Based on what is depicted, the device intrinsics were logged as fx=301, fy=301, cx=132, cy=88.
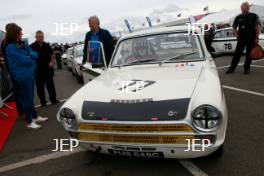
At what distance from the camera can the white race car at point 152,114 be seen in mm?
2801

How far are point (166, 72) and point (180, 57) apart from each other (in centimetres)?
55

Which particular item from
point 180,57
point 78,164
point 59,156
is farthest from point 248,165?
point 59,156

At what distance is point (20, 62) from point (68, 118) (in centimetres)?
234

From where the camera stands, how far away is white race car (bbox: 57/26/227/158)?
2801 mm

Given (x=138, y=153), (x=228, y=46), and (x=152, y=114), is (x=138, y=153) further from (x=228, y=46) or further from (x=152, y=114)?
(x=228, y=46)

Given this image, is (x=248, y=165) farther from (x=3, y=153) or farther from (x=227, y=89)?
(x=227, y=89)

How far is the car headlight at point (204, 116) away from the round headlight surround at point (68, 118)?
1.27 m

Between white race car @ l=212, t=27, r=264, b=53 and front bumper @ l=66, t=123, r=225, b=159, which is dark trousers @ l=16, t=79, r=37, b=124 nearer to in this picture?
front bumper @ l=66, t=123, r=225, b=159

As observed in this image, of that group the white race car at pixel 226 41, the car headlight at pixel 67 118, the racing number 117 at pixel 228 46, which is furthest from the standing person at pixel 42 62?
the racing number 117 at pixel 228 46

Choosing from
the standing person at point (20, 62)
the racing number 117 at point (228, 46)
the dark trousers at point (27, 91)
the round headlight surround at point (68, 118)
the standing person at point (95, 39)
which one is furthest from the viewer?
the racing number 117 at point (228, 46)

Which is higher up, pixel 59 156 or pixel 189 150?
pixel 189 150

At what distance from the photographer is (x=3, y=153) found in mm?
4449

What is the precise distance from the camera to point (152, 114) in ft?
9.36

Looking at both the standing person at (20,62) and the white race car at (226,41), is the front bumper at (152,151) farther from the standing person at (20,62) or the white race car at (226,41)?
the white race car at (226,41)
